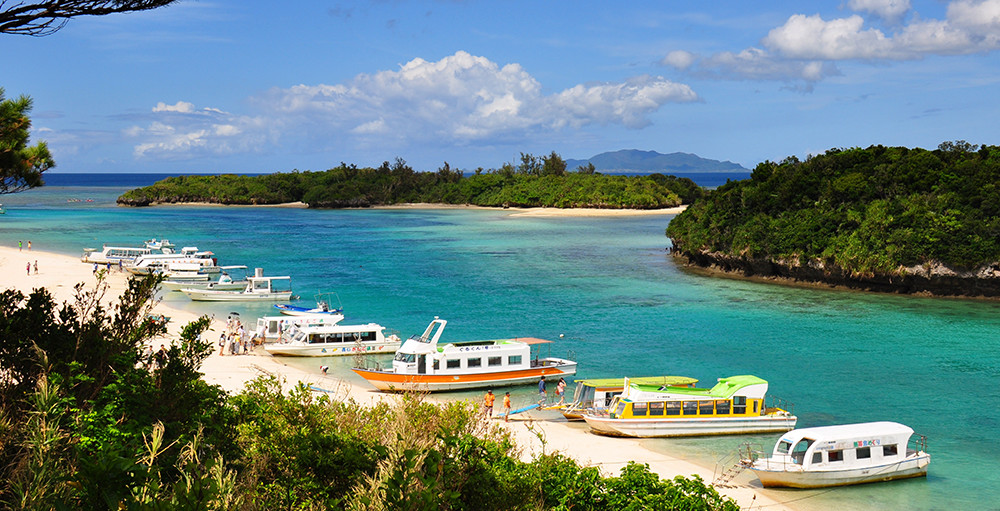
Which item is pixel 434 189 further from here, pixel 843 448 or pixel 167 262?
pixel 843 448

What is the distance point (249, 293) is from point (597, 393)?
31.9 m

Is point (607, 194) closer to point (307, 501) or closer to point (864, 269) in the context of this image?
point (864, 269)

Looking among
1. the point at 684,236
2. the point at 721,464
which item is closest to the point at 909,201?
the point at 684,236

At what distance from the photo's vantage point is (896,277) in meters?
51.5

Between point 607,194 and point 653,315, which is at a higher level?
point 607,194

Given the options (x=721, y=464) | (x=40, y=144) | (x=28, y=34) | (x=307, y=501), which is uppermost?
(x=28, y=34)

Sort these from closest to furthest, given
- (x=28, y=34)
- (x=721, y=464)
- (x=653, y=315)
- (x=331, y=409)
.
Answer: (x=28, y=34)
(x=331, y=409)
(x=721, y=464)
(x=653, y=315)

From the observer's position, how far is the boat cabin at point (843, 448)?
20969mm

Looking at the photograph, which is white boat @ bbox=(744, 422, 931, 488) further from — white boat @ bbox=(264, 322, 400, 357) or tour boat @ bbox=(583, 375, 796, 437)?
white boat @ bbox=(264, 322, 400, 357)

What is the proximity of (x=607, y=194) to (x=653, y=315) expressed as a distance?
10543 cm

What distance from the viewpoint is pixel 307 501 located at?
464 inches

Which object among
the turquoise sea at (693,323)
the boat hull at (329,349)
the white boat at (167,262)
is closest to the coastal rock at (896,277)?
the turquoise sea at (693,323)

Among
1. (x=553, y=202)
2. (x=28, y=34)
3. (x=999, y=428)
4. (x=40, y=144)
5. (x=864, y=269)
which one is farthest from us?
(x=553, y=202)

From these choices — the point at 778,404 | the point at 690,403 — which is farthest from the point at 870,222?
the point at 690,403
